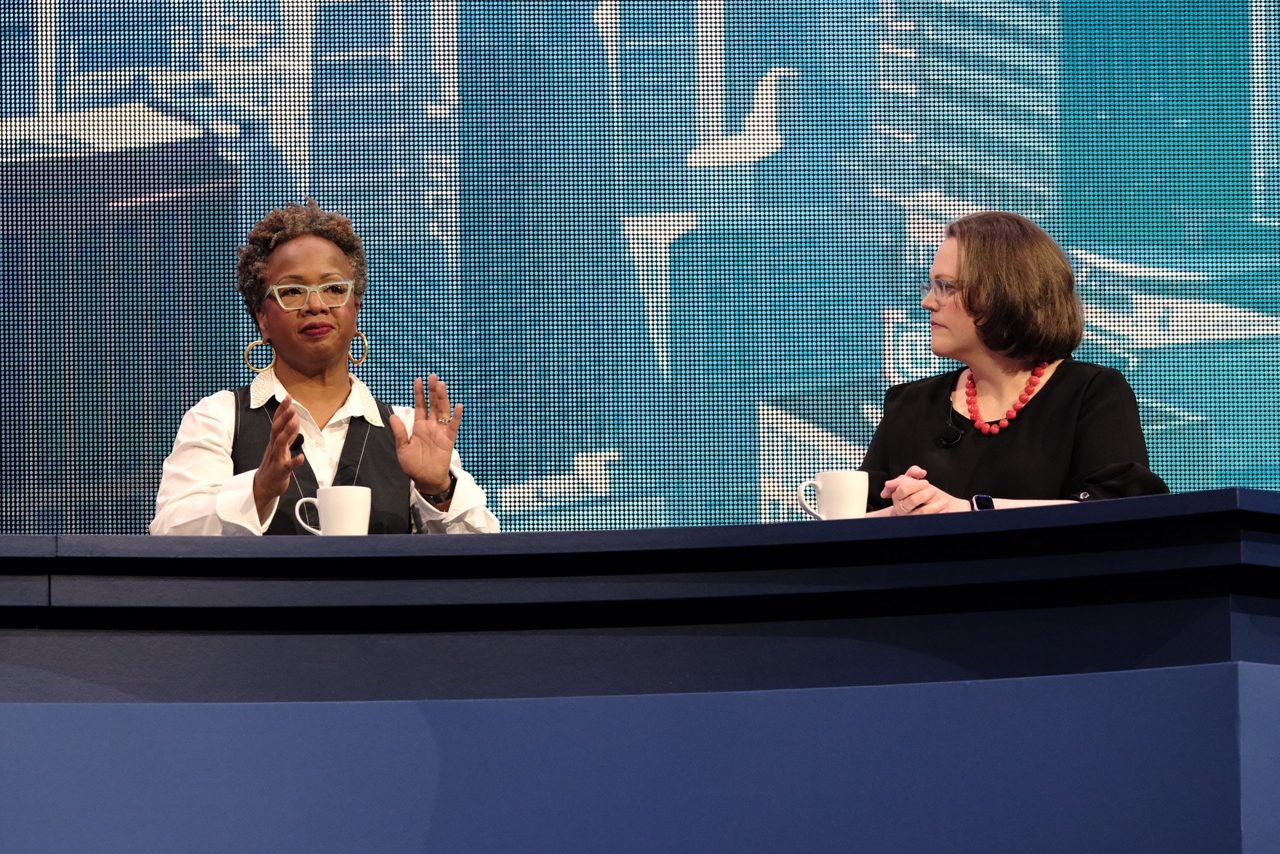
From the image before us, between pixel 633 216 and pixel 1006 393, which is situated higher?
pixel 633 216

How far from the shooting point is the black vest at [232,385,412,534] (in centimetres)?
227

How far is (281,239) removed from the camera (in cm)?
239

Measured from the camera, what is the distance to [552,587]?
129 centimetres

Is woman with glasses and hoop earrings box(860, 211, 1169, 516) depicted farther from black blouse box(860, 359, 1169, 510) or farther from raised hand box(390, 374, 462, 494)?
raised hand box(390, 374, 462, 494)

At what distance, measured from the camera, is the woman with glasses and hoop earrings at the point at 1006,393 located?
2059mm

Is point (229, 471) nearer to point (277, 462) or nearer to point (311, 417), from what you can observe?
point (311, 417)

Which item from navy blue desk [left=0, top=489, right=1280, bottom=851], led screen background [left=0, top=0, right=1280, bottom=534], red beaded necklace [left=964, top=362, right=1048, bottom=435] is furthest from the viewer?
led screen background [left=0, top=0, right=1280, bottom=534]

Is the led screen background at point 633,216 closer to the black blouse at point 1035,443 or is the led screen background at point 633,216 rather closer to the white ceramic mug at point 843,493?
the black blouse at point 1035,443

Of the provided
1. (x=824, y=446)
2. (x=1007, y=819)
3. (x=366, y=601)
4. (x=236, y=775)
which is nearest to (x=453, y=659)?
(x=366, y=601)

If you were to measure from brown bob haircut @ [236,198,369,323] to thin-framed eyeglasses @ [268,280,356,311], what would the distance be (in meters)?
0.05

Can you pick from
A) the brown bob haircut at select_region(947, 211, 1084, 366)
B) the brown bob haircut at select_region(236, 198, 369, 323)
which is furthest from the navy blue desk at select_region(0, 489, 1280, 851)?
the brown bob haircut at select_region(236, 198, 369, 323)

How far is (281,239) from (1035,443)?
4.06 feet

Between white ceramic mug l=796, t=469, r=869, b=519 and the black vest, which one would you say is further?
the black vest

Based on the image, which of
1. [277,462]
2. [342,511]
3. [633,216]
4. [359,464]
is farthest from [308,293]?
[633,216]
